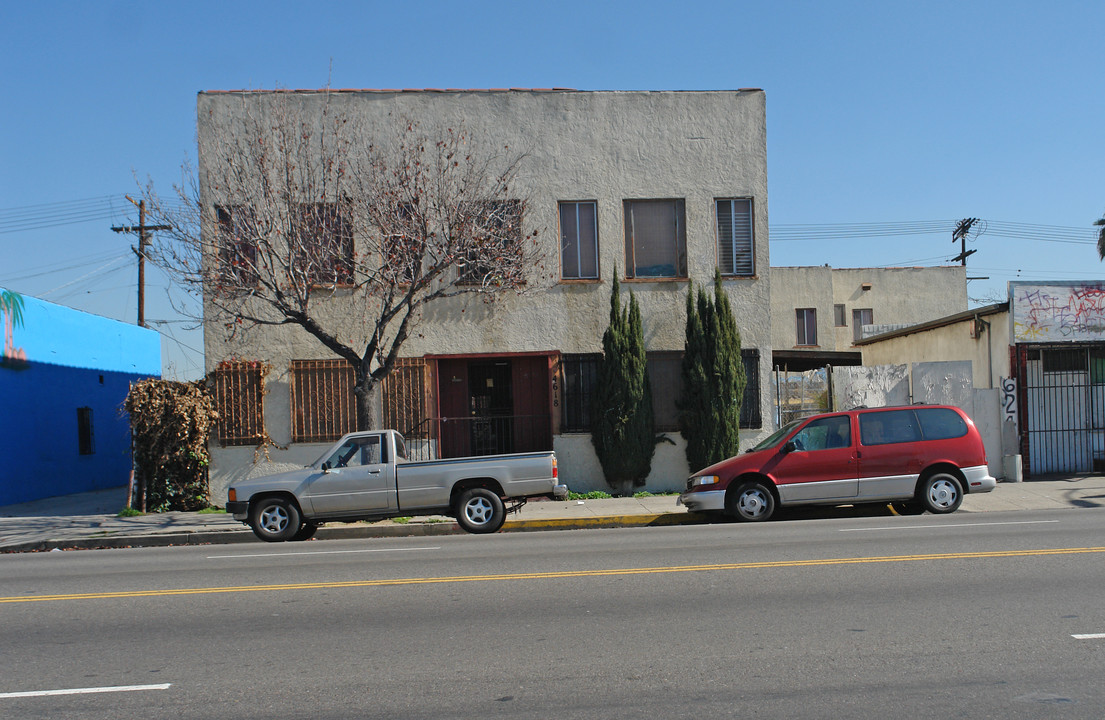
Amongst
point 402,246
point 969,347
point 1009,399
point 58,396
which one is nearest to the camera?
point 402,246

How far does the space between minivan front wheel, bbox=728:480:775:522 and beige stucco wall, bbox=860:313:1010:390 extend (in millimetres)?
7722

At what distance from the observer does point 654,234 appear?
59.7 ft

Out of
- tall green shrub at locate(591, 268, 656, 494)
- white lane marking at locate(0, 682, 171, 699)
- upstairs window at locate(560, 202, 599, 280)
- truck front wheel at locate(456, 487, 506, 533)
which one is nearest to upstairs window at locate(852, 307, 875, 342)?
upstairs window at locate(560, 202, 599, 280)

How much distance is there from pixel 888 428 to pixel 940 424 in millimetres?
818

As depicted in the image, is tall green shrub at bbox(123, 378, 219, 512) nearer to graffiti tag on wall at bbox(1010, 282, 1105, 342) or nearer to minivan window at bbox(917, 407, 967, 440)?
minivan window at bbox(917, 407, 967, 440)

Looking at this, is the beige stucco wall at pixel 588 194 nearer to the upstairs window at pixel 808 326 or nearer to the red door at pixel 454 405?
the red door at pixel 454 405

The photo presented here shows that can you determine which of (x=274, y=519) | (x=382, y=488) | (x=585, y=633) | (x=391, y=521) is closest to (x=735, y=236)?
(x=391, y=521)

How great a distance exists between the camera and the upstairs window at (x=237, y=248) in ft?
47.8

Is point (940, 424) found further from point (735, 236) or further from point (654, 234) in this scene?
point (654, 234)

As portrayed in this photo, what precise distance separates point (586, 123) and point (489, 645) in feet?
44.5

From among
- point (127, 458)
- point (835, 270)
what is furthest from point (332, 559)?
point (835, 270)

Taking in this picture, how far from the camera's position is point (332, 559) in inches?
426

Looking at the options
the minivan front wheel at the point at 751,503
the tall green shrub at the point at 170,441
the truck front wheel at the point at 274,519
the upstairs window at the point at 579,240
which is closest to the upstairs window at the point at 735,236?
the upstairs window at the point at 579,240

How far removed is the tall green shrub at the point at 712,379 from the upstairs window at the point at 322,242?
665cm
